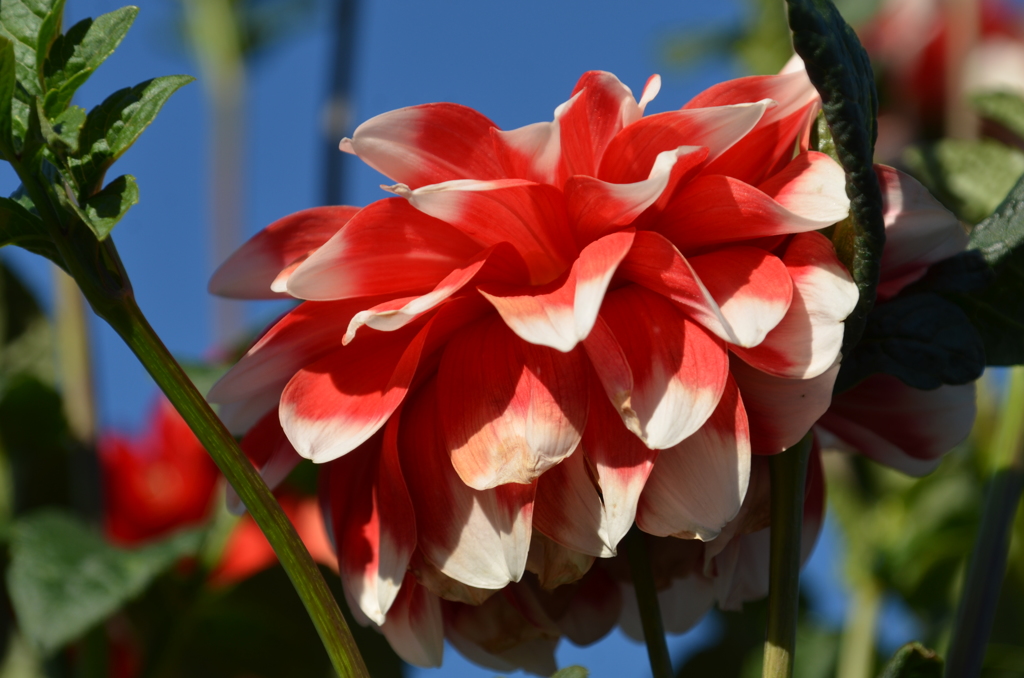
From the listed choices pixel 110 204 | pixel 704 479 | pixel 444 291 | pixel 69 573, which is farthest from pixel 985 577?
pixel 69 573

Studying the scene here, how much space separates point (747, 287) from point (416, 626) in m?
0.20

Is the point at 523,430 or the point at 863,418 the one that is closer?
the point at 523,430

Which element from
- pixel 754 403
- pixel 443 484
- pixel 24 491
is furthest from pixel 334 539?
pixel 24 491

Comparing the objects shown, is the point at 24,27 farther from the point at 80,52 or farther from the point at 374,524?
the point at 374,524

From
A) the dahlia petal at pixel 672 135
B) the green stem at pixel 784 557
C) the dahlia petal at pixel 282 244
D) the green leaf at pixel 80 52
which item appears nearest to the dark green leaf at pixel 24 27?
the green leaf at pixel 80 52

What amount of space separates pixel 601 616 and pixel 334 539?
14 centimetres

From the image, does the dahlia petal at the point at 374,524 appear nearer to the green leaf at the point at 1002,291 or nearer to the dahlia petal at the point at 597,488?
the dahlia petal at the point at 597,488

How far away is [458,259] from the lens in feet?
1.33

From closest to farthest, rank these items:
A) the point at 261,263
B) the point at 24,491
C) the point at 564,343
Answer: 1. the point at 564,343
2. the point at 261,263
3. the point at 24,491

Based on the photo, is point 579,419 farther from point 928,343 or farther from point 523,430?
point 928,343

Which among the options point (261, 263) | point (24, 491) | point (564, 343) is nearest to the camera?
point (564, 343)

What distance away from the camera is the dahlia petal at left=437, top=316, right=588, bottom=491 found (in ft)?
1.17

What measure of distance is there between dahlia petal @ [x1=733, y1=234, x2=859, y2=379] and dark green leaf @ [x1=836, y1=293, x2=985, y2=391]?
0.06 metres

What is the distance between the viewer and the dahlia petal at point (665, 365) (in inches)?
13.6
